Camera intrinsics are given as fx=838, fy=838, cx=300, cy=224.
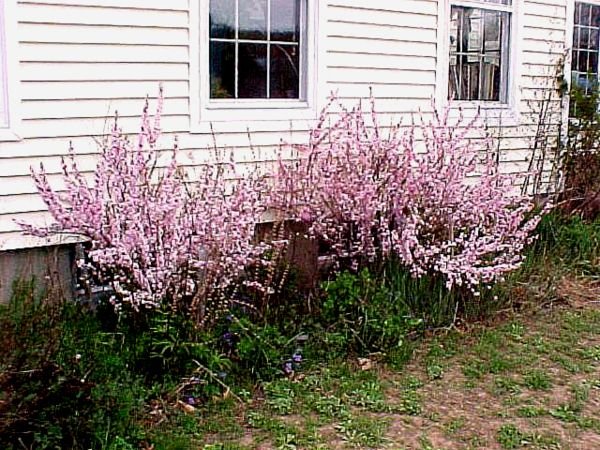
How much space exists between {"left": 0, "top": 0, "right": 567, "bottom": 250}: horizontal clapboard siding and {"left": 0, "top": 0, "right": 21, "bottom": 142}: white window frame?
4cm

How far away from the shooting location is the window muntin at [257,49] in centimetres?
591

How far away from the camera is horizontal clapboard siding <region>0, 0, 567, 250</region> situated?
16.4 feet

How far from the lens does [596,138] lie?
8.48 m

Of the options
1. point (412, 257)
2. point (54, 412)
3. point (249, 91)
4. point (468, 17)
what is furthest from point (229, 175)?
point (468, 17)

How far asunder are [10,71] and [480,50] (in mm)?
4763

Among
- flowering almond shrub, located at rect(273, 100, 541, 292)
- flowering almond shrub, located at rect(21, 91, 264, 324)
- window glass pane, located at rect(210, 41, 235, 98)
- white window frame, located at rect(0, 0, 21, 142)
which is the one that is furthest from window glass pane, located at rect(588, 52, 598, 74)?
white window frame, located at rect(0, 0, 21, 142)

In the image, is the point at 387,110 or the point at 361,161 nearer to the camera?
the point at 361,161

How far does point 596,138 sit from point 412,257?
3767 mm

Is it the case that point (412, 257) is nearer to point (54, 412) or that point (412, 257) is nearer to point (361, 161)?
point (361, 161)

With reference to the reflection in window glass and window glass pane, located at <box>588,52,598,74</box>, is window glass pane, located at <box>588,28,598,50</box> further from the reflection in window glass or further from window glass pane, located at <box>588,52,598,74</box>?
the reflection in window glass

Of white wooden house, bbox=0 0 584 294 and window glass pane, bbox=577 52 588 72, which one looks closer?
white wooden house, bbox=0 0 584 294

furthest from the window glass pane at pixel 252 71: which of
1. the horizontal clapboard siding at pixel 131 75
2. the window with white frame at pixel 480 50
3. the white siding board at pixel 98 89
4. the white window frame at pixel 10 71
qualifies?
the window with white frame at pixel 480 50

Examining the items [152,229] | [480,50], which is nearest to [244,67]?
[152,229]

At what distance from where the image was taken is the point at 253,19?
240 inches
